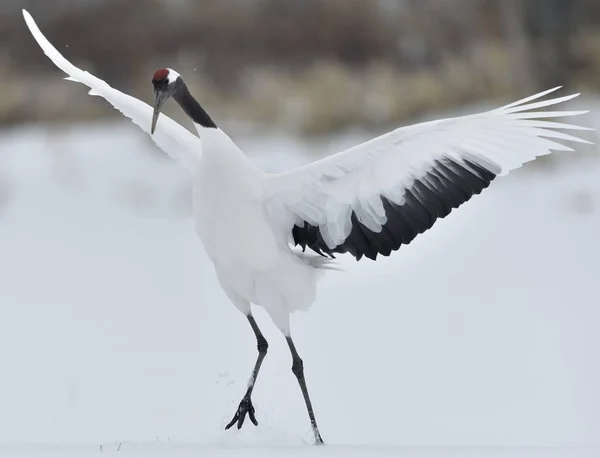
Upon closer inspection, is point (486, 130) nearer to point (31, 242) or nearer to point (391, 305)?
point (391, 305)

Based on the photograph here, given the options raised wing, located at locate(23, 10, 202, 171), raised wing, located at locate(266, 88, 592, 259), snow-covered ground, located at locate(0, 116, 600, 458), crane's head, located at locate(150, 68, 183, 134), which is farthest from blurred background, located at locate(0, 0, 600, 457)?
crane's head, located at locate(150, 68, 183, 134)

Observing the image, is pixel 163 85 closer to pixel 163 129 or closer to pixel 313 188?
pixel 163 129

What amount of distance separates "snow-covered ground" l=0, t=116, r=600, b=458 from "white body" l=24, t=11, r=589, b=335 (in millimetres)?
666

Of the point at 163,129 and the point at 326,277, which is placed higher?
the point at 326,277

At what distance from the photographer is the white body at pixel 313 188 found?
4.29 meters

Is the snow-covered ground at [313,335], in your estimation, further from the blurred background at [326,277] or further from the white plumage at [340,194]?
the white plumage at [340,194]

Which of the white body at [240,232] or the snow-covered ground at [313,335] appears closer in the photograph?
the white body at [240,232]

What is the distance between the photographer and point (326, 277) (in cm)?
841

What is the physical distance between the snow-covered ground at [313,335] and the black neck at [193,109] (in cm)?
120

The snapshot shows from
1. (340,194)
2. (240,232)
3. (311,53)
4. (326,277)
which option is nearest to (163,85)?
(240,232)

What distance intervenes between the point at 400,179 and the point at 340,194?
0.76 ft

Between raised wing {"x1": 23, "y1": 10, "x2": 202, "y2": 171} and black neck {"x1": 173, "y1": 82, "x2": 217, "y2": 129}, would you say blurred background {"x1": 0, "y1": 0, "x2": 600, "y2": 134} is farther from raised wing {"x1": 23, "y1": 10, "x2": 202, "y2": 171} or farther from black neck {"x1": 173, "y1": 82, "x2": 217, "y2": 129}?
black neck {"x1": 173, "y1": 82, "x2": 217, "y2": 129}

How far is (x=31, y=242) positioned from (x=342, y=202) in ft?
20.2

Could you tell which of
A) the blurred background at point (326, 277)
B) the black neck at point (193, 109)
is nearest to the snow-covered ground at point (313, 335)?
the blurred background at point (326, 277)
